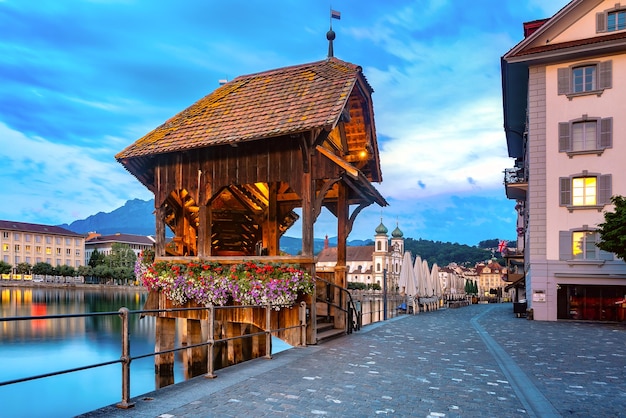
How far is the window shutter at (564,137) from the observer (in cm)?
2494

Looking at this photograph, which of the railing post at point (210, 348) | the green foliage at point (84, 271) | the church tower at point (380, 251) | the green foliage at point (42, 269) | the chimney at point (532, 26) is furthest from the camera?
the church tower at point (380, 251)

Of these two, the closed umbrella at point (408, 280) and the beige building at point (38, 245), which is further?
the beige building at point (38, 245)

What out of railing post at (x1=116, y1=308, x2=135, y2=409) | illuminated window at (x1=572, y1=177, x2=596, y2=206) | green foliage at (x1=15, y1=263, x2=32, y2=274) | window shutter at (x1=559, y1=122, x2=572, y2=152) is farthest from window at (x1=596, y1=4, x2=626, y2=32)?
green foliage at (x1=15, y1=263, x2=32, y2=274)

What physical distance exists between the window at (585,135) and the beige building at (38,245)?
132 m

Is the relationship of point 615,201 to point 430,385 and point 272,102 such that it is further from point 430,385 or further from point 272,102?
point 430,385

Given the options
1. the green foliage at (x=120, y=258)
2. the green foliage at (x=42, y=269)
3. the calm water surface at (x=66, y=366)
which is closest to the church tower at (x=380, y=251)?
the green foliage at (x=120, y=258)

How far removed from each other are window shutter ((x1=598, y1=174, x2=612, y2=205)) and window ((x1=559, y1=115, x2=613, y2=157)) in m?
1.24

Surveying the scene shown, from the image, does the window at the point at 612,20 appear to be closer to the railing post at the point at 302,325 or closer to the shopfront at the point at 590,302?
the shopfront at the point at 590,302

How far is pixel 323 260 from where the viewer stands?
154625mm

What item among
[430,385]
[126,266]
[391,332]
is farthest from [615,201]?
[126,266]

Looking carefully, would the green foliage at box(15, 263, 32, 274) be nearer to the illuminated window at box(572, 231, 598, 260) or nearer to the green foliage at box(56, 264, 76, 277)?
the green foliage at box(56, 264, 76, 277)

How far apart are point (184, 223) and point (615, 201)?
1667cm

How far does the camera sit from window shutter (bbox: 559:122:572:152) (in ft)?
81.8

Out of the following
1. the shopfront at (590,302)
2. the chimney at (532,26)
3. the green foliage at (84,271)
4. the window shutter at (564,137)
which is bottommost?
the green foliage at (84,271)
